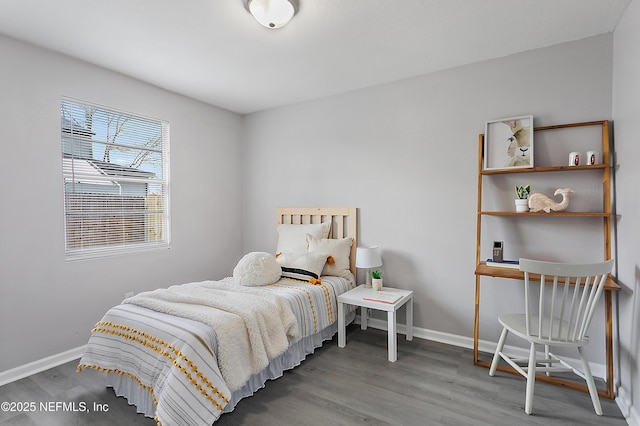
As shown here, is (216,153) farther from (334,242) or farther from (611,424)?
(611,424)

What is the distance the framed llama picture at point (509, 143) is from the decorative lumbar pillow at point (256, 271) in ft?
6.73

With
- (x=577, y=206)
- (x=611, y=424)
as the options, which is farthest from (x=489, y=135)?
(x=611, y=424)

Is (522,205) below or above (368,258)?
above

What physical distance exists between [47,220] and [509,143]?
12.5 ft

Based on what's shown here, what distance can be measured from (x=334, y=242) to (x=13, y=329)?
270cm

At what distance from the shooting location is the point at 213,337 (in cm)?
189

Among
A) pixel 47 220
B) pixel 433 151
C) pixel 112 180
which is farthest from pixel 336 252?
pixel 47 220

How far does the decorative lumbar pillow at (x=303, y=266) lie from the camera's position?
3.01 meters

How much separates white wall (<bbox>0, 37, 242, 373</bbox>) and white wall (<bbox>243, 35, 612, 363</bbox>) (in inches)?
67.2

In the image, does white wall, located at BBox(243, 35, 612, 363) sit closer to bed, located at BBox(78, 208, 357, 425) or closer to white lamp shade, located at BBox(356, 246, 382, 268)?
white lamp shade, located at BBox(356, 246, 382, 268)

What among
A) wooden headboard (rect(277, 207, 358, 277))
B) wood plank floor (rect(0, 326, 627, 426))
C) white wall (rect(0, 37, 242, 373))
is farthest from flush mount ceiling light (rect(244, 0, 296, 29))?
wood plank floor (rect(0, 326, 627, 426))

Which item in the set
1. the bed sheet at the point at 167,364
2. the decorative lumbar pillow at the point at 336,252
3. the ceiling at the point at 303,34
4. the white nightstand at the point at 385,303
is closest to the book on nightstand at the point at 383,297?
the white nightstand at the point at 385,303

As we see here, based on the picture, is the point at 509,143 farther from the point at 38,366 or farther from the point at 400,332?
the point at 38,366

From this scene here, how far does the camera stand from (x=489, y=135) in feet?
8.71
